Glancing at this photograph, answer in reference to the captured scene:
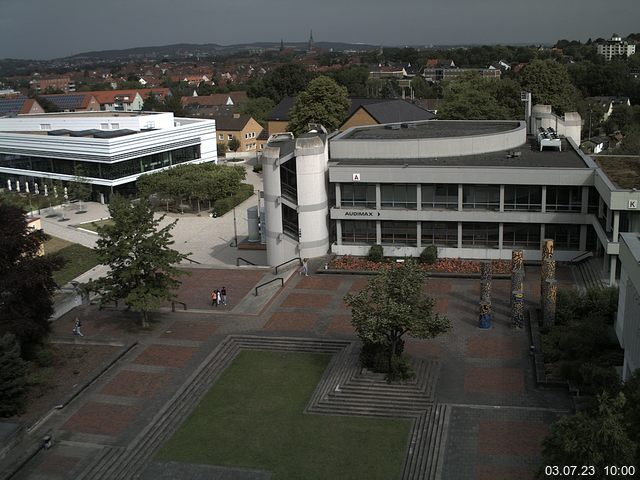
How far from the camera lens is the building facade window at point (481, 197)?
4159cm

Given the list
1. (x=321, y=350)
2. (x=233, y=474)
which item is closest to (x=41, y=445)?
(x=233, y=474)

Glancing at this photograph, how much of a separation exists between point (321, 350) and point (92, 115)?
6548cm

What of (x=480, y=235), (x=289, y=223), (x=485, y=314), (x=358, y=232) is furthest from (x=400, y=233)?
(x=485, y=314)

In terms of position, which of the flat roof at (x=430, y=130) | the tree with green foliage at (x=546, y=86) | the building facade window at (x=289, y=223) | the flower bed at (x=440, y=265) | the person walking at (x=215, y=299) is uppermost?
the tree with green foliage at (x=546, y=86)

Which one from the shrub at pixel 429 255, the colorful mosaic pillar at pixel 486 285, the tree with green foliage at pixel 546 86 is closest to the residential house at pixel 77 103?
the tree with green foliage at pixel 546 86

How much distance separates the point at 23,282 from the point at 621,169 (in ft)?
104

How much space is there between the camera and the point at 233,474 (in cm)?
2253

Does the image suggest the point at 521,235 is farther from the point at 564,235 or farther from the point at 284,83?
the point at 284,83

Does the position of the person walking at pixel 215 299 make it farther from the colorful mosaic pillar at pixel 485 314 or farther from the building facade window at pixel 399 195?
the colorful mosaic pillar at pixel 485 314

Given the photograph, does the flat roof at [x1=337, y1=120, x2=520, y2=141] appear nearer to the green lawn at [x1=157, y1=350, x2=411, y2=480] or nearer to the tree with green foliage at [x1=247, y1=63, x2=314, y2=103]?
the green lawn at [x1=157, y1=350, x2=411, y2=480]

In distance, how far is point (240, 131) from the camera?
95688mm

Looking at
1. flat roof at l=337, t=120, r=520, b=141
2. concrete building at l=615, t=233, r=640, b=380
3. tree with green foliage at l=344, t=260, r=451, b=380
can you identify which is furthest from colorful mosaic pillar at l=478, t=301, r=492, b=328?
flat roof at l=337, t=120, r=520, b=141

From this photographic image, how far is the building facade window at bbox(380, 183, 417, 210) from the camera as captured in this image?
4266cm

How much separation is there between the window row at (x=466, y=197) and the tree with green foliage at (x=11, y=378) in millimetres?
22436
